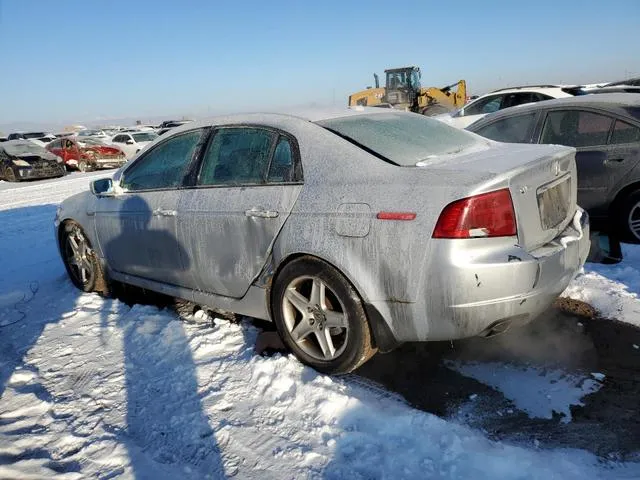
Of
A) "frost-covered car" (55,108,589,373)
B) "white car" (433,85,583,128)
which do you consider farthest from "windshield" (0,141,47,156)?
"frost-covered car" (55,108,589,373)

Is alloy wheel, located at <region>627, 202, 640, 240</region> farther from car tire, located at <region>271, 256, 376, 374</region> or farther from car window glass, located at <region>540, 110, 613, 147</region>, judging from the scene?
car tire, located at <region>271, 256, 376, 374</region>

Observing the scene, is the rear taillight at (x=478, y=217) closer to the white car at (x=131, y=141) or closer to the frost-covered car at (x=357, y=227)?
the frost-covered car at (x=357, y=227)

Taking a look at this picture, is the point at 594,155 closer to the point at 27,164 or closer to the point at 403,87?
the point at 27,164

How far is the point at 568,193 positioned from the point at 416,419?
170 cm

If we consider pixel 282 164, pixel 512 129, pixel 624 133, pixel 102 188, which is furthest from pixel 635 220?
pixel 102 188

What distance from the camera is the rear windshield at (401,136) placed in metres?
2.98

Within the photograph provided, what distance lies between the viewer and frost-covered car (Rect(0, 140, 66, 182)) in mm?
17016

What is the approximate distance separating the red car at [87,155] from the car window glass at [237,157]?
17.8 m

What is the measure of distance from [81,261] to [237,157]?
2.45m

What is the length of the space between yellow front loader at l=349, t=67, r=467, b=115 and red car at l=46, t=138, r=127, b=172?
1045 cm

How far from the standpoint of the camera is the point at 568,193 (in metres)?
3.10

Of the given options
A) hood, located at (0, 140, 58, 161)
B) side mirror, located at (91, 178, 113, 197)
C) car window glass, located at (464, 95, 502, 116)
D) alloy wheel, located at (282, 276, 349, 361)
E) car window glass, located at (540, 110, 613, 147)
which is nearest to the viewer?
alloy wheel, located at (282, 276, 349, 361)

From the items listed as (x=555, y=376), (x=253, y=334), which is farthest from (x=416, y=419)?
(x=253, y=334)

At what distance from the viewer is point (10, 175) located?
17.2 m
